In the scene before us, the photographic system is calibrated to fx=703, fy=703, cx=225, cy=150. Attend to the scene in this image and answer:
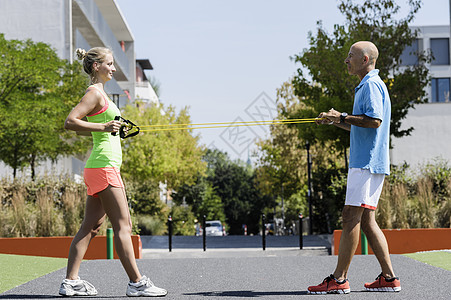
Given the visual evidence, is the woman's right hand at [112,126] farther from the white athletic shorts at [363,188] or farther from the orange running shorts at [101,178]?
the white athletic shorts at [363,188]

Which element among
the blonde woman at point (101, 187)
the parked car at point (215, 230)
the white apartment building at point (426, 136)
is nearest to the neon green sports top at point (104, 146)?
the blonde woman at point (101, 187)

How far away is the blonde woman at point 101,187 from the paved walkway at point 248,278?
0.20 m

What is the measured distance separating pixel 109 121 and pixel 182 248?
14316 millimetres

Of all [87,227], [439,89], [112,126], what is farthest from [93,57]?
[439,89]

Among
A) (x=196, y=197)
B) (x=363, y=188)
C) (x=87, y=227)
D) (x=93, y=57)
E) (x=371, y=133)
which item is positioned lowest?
(x=87, y=227)

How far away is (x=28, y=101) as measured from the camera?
2400 centimetres

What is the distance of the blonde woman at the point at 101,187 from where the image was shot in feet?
17.7

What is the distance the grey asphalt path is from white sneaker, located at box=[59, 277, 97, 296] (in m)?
0.15

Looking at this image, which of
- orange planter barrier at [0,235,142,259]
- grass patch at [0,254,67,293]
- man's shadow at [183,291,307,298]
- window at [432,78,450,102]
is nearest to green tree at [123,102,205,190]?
window at [432,78,450,102]

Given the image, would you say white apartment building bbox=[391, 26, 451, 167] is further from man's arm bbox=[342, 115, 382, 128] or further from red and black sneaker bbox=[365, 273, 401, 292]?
man's arm bbox=[342, 115, 382, 128]

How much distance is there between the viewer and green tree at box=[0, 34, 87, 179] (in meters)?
23.7

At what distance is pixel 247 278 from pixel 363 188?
2.10 m

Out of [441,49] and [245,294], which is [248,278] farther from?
[441,49]

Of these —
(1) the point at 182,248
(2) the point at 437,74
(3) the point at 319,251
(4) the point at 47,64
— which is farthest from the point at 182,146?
(3) the point at 319,251
